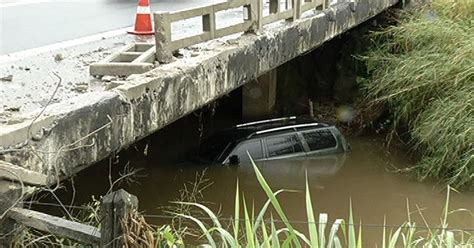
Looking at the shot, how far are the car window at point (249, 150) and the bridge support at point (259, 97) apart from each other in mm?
3454

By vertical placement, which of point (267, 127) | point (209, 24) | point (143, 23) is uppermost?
point (209, 24)

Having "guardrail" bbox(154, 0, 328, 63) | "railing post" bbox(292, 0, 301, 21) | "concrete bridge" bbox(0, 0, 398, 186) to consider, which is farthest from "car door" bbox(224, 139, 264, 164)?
"railing post" bbox(292, 0, 301, 21)

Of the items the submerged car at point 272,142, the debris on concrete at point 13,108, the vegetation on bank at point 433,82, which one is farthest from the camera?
the submerged car at point 272,142

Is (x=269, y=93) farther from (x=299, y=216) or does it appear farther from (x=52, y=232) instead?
(x=52, y=232)

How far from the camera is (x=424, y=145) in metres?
12.2

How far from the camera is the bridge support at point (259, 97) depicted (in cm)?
1532

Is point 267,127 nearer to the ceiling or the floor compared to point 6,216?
nearer to the floor

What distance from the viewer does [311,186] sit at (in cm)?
1201

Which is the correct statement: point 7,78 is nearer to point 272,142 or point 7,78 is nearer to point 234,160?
point 234,160

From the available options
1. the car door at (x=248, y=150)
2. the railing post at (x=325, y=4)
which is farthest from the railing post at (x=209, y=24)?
the car door at (x=248, y=150)

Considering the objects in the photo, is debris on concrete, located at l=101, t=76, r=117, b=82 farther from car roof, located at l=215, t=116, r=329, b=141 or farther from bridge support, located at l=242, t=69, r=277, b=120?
bridge support, located at l=242, t=69, r=277, b=120

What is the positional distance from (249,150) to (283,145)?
2.79ft

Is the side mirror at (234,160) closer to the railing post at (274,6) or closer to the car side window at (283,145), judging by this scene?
the car side window at (283,145)

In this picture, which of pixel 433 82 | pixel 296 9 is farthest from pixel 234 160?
pixel 433 82
